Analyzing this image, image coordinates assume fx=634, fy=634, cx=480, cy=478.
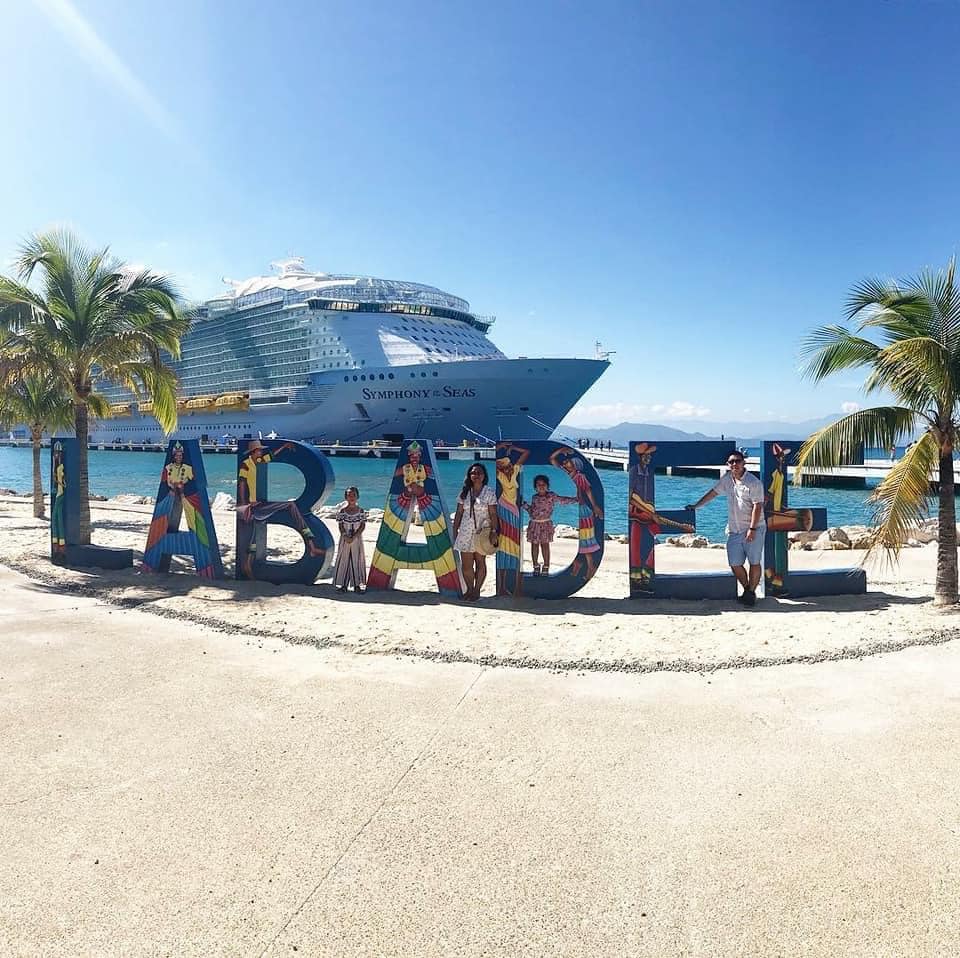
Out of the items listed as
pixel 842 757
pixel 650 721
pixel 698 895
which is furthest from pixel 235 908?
pixel 842 757

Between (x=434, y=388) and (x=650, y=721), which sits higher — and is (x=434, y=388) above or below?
above

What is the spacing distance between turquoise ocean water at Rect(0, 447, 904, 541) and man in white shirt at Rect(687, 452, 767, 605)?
1124 cm

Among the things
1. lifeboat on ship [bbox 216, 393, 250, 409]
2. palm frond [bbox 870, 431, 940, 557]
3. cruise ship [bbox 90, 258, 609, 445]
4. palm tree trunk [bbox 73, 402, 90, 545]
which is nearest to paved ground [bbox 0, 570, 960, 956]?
palm frond [bbox 870, 431, 940, 557]

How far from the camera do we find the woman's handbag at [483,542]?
7.60 m

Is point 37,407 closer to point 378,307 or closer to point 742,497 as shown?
point 742,497

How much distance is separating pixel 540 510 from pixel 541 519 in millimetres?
132

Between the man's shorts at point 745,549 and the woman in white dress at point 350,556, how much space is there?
4.39 m

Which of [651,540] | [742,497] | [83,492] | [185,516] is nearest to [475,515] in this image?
[651,540]

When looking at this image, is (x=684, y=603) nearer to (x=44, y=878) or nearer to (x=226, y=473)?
(x=44, y=878)

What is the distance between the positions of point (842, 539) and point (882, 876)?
14.3 metres

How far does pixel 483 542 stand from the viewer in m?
7.61

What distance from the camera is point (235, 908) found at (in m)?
2.38

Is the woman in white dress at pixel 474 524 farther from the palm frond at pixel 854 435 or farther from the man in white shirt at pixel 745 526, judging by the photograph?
the palm frond at pixel 854 435

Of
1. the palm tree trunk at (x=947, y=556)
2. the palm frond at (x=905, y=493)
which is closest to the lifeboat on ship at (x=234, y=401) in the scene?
the palm frond at (x=905, y=493)
